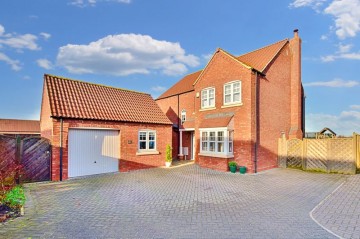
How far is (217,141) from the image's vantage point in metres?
16.3

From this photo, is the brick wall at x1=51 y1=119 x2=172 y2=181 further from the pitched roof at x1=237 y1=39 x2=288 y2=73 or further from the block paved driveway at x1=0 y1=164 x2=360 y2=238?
the pitched roof at x1=237 y1=39 x2=288 y2=73

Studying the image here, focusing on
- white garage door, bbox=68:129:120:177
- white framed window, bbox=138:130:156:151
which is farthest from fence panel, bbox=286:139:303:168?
white garage door, bbox=68:129:120:177

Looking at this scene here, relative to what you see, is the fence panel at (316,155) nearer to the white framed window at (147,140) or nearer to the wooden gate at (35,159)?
the white framed window at (147,140)

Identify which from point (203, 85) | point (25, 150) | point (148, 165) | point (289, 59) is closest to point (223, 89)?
point (203, 85)

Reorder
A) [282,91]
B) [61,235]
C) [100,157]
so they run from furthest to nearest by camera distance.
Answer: [282,91] < [100,157] < [61,235]

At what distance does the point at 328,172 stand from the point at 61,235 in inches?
622

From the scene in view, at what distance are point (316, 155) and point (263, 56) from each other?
331 inches

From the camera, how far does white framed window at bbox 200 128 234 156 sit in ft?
51.5

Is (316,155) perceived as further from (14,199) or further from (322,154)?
(14,199)

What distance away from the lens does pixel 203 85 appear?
1897 cm

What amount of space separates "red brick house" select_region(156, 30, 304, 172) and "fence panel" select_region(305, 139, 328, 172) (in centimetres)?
194

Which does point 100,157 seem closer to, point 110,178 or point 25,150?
point 110,178

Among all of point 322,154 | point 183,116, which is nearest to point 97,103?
Result: point 183,116

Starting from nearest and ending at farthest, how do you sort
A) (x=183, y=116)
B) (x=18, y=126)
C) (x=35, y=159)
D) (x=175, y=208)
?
1. (x=175, y=208)
2. (x=35, y=159)
3. (x=183, y=116)
4. (x=18, y=126)
